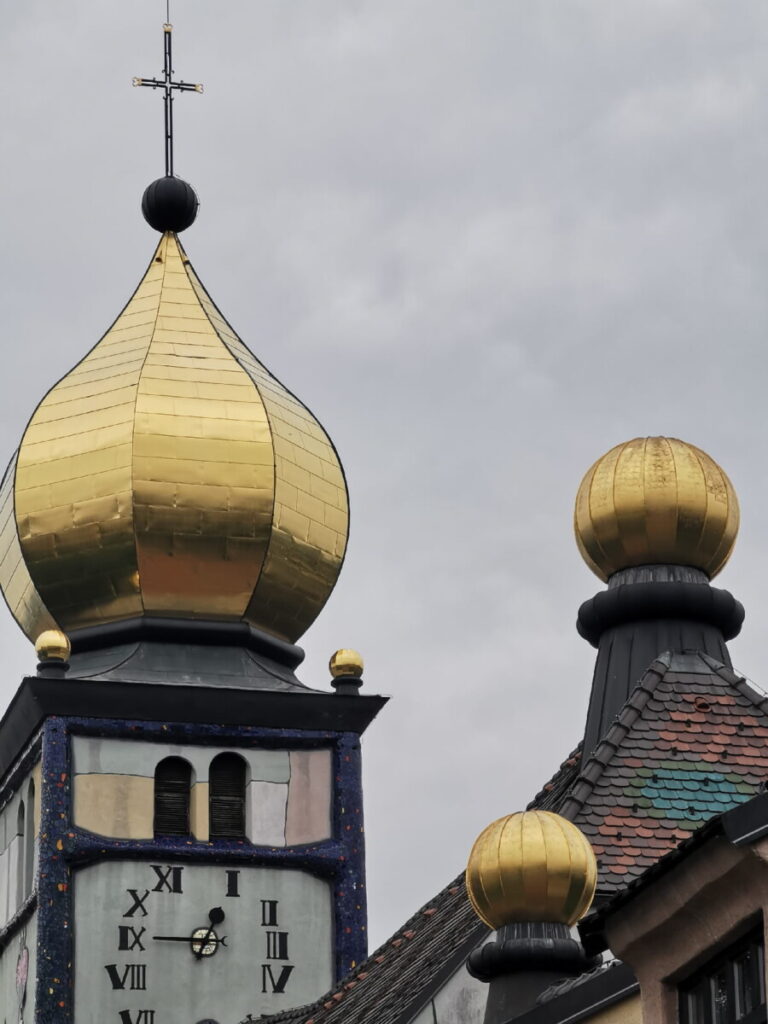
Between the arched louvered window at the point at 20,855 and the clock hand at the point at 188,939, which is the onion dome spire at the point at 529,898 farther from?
the arched louvered window at the point at 20,855

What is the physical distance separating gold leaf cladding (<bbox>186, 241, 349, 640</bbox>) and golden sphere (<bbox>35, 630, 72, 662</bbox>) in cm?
209

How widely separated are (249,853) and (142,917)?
126 centimetres

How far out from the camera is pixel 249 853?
118 feet

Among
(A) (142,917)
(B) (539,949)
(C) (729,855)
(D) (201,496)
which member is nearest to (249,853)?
(A) (142,917)

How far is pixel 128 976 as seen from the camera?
3525 cm

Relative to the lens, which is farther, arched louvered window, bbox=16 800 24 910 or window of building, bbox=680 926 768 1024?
arched louvered window, bbox=16 800 24 910

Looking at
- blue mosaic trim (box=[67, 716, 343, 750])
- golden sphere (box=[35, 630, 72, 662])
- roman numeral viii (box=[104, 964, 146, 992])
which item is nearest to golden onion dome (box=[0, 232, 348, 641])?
golden sphere (box=[35, 630, 72, 662])

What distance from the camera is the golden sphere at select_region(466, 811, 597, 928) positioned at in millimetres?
17938

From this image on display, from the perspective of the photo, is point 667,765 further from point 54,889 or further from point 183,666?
point 183,666

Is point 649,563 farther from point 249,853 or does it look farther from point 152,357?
point 152,357

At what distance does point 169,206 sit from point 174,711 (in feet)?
21.5

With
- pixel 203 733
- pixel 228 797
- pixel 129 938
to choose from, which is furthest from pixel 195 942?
pixel 203 733

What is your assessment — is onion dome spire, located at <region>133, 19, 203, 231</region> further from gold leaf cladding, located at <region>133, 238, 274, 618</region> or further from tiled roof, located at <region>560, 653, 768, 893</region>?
tiled roof, located at <region>560, 653, 768, 893</region>

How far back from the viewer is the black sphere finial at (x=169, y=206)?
132 ft
